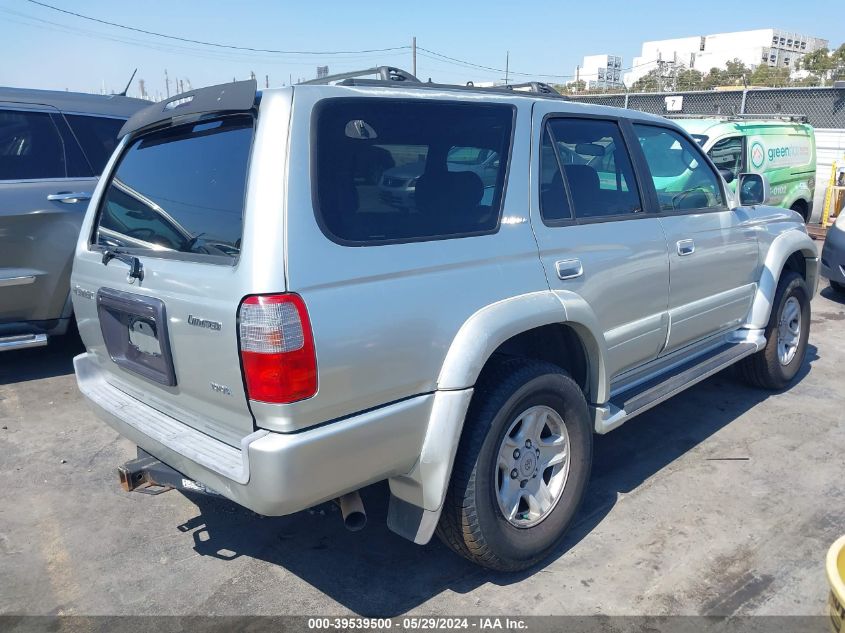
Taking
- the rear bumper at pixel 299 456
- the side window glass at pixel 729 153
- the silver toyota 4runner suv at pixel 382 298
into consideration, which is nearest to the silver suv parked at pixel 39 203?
the silver toyota 4runner suv at pixel 382 298

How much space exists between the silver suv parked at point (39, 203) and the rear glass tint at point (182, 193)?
2.21 meters

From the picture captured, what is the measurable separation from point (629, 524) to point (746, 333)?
6.26 feet

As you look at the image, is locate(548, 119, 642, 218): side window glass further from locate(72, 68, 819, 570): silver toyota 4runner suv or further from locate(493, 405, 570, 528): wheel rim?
locate(493, 405, 570, 528): wheel rim

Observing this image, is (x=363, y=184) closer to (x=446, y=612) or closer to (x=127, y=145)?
(x=127, y=145)

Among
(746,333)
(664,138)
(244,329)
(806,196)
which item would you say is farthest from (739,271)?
(806,196)

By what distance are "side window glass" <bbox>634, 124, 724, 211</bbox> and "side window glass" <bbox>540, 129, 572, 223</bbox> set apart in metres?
0.86

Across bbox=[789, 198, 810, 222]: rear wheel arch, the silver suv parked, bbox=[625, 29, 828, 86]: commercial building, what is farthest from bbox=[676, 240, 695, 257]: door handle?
bbox=[625, 29, 828, 86]: commercial building

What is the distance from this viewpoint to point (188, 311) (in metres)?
2.36

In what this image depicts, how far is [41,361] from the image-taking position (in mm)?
5727

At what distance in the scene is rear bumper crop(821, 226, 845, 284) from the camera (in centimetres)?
772

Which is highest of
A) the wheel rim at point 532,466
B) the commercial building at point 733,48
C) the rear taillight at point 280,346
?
the commercial building at point 733,48

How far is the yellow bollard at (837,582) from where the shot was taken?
191 centimetres

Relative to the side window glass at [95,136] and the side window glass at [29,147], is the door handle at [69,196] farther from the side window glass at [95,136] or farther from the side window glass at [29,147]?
the side window glass at [95,136]

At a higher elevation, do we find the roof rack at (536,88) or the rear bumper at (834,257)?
the roof rack at (536,88)
